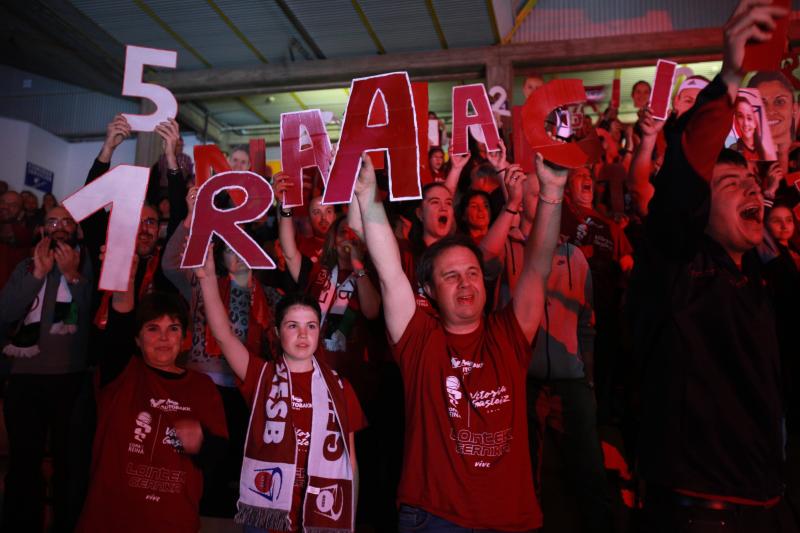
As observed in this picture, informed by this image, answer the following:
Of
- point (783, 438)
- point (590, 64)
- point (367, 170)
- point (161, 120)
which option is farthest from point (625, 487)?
point (590, 64)

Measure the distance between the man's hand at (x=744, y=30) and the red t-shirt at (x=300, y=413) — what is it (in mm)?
1906

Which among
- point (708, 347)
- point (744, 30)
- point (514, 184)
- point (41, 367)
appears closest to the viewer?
point (744, 30)

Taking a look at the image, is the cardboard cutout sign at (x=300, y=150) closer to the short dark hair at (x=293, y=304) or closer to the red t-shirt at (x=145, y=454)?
the short dark hair at (x=293, y=304)

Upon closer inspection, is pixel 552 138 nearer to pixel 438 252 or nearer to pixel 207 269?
pixel 438 252

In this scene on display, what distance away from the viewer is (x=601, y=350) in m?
3.96

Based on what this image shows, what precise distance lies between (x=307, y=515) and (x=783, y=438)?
1698 millimetres

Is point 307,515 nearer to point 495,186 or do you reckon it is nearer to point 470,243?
point 470,243

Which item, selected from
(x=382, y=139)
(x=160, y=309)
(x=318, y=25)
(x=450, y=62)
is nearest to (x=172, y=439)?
(x=160, y=309)

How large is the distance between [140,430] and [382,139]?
160cm

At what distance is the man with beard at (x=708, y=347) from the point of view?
1586 millimetres

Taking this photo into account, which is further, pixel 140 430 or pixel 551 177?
pixel 140 430

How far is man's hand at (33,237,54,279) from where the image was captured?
331cm

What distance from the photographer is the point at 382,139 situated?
2498mm

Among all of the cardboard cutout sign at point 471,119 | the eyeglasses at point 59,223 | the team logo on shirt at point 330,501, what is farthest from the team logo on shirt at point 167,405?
the cardboard cutout sign at point 471,119
